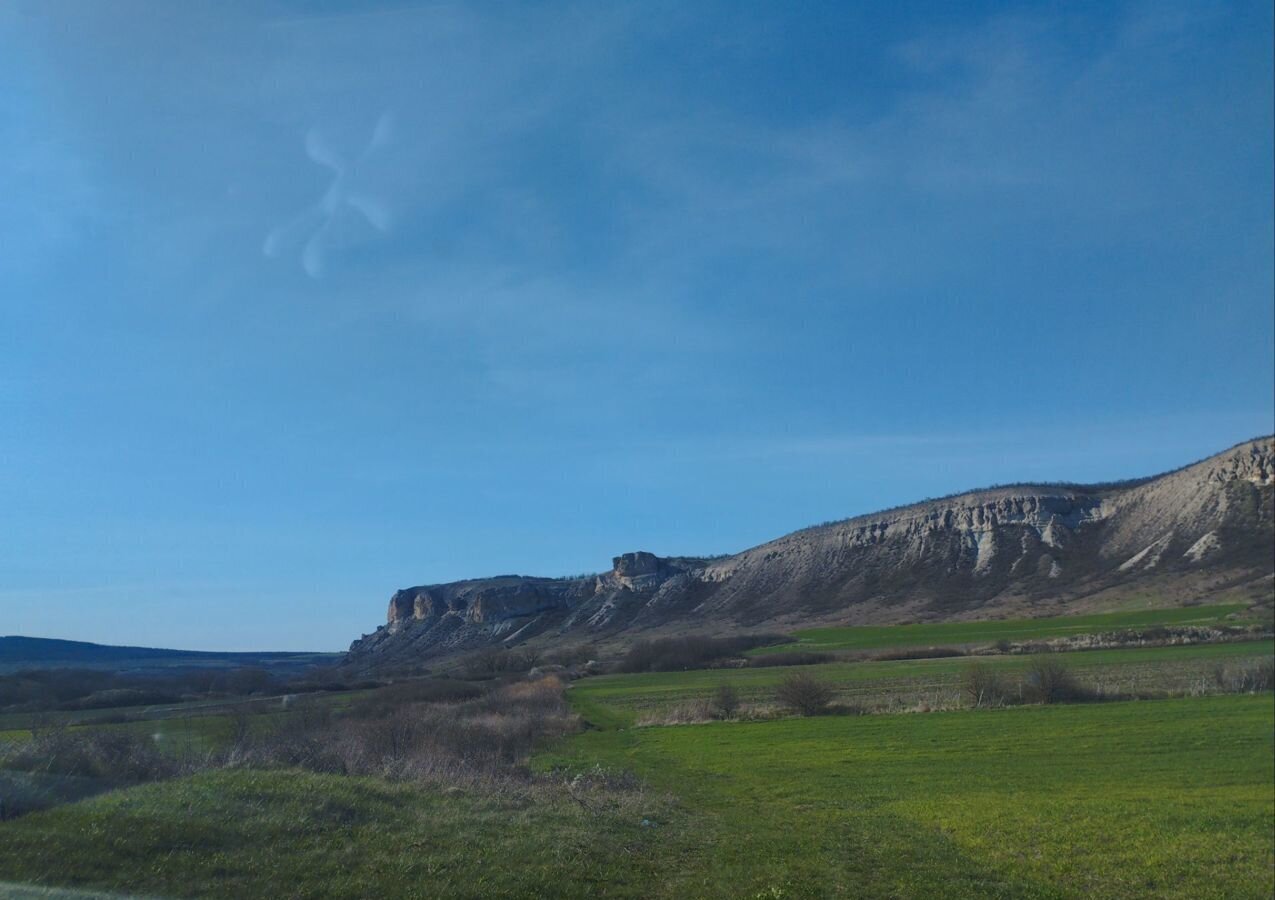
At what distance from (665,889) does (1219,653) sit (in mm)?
42301


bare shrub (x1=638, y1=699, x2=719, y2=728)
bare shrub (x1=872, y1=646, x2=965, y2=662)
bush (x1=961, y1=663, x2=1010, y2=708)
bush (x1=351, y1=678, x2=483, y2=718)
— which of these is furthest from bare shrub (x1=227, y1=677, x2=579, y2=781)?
bare shrub (x1=872, y1=646, x2=965, y2=662)

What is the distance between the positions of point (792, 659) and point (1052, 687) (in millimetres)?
37763

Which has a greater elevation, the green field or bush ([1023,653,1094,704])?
the green field

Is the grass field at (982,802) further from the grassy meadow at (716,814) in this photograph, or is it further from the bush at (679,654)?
the bush at (679,654)

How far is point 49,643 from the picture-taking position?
27.3m

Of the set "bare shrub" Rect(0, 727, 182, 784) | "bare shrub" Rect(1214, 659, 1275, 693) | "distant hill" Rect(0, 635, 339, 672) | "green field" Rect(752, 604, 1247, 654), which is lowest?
"bare shrub" Rect(1214, 659, 1275, 693)

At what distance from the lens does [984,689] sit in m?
42.6

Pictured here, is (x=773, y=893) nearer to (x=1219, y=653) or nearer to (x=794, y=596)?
(x=1219, y=653)

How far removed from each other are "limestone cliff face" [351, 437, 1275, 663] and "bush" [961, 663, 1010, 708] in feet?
105

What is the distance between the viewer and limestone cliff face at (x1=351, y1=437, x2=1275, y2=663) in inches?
3561

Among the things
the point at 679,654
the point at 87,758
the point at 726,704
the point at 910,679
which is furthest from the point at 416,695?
the point at 87,758

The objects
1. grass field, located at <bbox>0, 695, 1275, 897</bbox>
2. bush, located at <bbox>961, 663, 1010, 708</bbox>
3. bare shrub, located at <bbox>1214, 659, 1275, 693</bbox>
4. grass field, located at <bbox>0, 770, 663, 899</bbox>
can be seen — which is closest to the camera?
grass field, located at <bbox>0, 770, 663, 899</bbox>

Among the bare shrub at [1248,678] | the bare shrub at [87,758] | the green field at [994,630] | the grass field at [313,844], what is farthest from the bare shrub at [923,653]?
the bare shrub at [87,758]

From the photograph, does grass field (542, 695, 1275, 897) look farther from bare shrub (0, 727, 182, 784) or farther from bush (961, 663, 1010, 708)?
bare shrub (0, 727, 182, 784)
